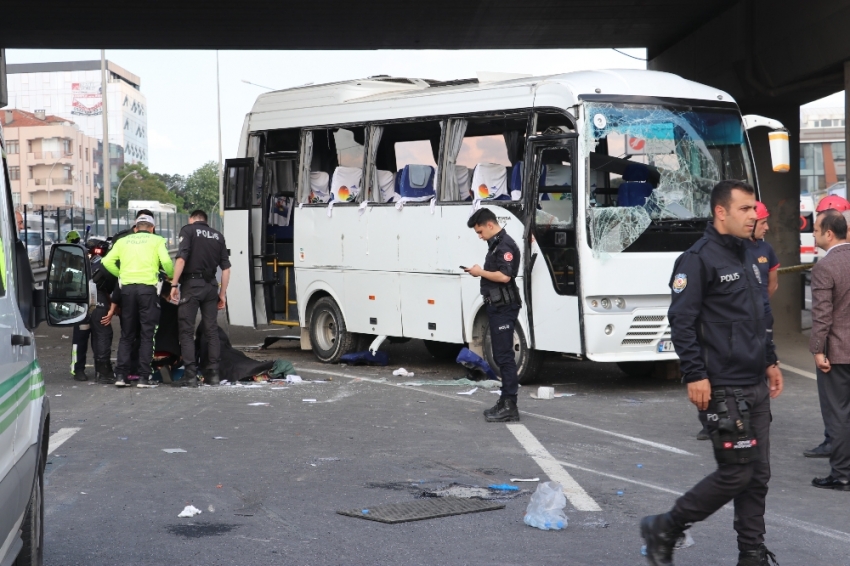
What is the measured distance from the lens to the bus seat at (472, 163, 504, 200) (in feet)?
45.3

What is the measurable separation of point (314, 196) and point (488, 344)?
413 cm

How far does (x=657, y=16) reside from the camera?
69.9ft

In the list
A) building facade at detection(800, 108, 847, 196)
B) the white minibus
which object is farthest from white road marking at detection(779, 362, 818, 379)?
→ building facade at detection(800, 108, 847, 196)

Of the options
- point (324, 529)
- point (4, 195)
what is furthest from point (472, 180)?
point (4, 195)

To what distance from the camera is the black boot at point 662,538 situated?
5.51 m

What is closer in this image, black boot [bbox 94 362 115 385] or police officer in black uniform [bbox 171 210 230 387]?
police officer in black uniform [bbox 171 210 230 387]

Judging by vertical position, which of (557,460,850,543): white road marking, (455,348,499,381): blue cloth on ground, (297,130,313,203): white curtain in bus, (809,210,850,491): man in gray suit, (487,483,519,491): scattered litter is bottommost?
(557,460,850,543): white road marking

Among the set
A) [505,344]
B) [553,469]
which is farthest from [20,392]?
[505,344]

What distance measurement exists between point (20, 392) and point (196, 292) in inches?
372

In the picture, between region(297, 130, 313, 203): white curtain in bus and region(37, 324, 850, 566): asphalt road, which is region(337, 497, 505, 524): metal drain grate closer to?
region(37, 324, 850, 566): asphalt road

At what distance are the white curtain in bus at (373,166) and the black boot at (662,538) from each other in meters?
10.4

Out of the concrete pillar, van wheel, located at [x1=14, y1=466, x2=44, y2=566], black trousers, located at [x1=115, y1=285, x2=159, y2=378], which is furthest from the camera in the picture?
the concrete pillar

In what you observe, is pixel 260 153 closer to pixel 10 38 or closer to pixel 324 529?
pixel 10 38

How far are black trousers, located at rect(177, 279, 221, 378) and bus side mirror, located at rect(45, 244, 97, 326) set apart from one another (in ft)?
27.9
